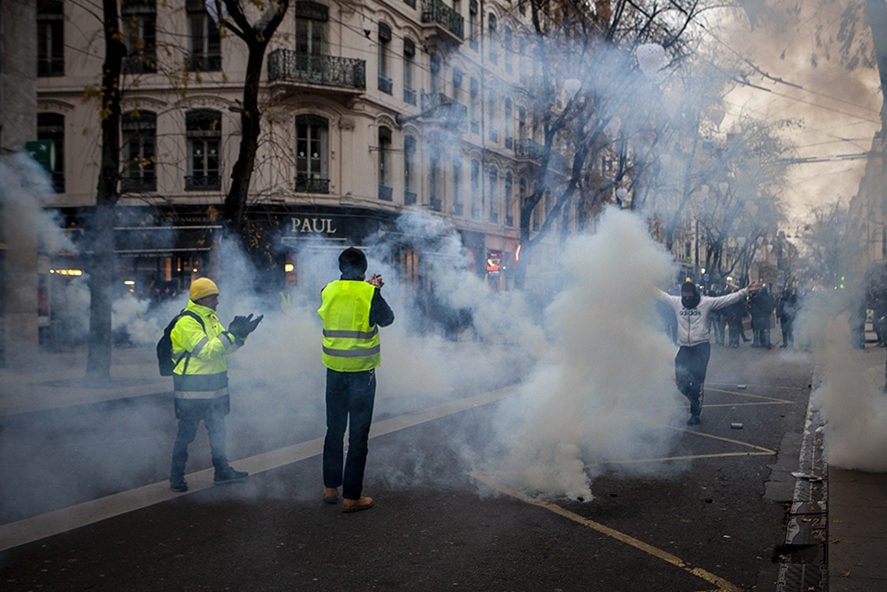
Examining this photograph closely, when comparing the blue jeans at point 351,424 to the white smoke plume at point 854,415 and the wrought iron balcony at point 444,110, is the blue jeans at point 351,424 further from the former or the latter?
the wrought iron balcony at point 444,110

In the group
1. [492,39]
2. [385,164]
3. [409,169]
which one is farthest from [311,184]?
[492,39]

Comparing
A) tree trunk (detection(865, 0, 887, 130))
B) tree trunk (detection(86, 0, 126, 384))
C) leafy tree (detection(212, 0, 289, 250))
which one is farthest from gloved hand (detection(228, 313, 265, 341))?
leafy tree (detection(212, 0, 289, 250))

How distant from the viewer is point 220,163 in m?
23.4

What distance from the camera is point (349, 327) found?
5312 millimetres

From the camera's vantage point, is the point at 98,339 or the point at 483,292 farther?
the point at 483,292

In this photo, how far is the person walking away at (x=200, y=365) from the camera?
5680mm

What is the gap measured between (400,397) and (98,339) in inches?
Result: 205

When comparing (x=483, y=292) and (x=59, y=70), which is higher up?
(x=59, y=70)

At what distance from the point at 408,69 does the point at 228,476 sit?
20.5 meters

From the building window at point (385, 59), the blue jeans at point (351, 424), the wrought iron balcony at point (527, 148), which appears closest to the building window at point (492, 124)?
the wrought iron balcony at point (527, 148)

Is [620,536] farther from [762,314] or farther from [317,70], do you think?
[317,70]

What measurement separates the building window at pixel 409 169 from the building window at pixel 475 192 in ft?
6.34

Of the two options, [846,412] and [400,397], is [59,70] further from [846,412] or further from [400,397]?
[846,412]

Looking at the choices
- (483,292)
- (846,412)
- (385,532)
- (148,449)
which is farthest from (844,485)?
(483,292)
